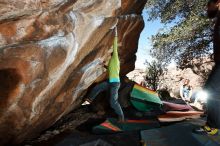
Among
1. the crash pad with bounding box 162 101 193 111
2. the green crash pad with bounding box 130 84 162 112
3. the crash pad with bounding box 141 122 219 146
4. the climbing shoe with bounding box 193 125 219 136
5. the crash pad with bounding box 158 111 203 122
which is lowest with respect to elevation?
the crash pad with bounding box 141 122 219 146

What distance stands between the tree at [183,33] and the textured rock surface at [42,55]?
5855 millimetres

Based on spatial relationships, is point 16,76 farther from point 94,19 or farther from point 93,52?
point 93,52

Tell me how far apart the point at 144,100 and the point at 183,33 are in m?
4.32

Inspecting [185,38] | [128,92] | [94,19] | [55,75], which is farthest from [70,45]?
[185,38]

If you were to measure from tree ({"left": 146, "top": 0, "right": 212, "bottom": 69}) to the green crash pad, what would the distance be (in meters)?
3.71

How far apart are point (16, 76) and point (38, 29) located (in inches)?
40.4

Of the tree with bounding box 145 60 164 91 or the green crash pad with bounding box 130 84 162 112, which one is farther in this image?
the tree with bounding box 145 60 164 91

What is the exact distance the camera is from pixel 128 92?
36.5 ft

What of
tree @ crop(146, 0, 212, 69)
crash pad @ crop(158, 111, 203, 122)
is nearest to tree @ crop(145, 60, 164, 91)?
tree @ crop(146, 0, 212, 69)

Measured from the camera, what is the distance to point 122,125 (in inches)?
314

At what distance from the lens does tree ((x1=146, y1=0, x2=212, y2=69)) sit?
13086mm

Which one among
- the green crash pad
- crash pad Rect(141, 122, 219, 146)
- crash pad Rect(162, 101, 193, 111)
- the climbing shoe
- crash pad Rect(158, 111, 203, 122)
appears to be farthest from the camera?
the green crash pad

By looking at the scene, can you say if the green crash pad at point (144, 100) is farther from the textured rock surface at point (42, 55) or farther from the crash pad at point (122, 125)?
the textured rock surface at point (42, 55)

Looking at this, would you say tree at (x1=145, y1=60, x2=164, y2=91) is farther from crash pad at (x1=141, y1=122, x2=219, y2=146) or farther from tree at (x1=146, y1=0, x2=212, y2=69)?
crash pad at (x1=141, y1=122, x2=219, y2=146)
